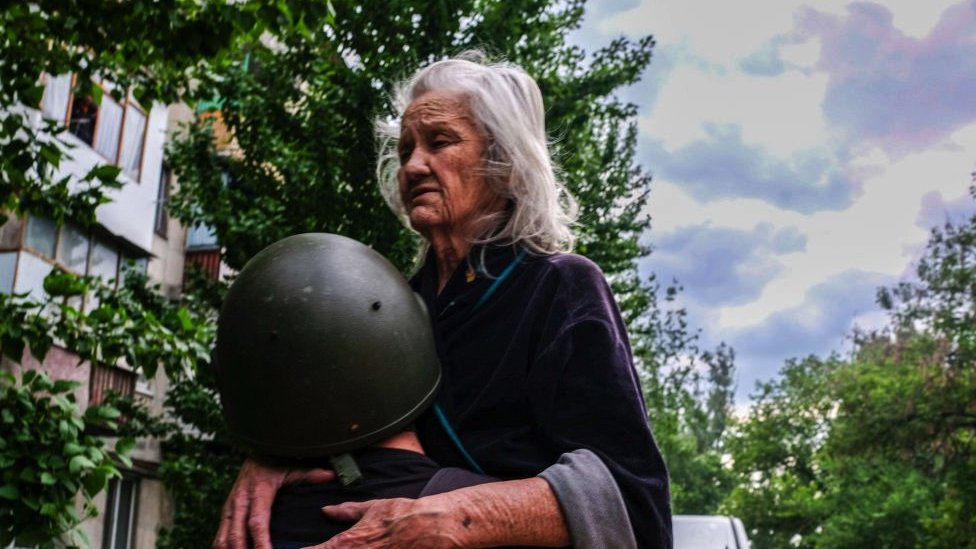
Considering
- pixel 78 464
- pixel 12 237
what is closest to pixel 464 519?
pixel 78 464

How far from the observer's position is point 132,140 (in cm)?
1877

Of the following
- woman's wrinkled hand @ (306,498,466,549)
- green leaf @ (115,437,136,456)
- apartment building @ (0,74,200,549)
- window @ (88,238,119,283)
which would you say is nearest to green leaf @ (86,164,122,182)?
green leaf @ (115,437,136,456)

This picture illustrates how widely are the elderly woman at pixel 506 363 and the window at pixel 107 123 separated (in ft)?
50.1

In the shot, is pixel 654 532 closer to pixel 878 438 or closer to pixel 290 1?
pixel 290 1

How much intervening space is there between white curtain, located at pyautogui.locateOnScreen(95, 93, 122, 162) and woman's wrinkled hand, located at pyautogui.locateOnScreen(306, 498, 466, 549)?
17.1 metres

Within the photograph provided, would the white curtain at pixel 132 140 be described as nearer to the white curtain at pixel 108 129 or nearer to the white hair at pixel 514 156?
the white curtain at pixel 108 129

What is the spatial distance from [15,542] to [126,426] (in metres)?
9.49

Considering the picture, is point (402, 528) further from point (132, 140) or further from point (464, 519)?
point (132, 140)

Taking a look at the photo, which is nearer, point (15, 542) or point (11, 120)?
point (15, 542)

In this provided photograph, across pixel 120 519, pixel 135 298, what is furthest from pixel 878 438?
pixel 135 298

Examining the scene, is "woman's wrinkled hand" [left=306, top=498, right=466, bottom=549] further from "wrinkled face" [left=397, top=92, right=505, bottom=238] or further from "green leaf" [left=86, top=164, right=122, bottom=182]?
"green leaf" [left=86, top=164, right=122, bottom=182]

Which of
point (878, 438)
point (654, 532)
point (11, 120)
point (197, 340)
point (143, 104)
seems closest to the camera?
point (654, 532)

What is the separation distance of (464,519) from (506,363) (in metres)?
0.30

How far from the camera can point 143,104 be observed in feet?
21.6
